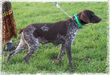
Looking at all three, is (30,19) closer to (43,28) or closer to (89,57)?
(43,28)

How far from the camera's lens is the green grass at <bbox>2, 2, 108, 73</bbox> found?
821 centimetres

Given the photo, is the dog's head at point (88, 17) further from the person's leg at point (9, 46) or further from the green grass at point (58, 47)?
the person's leg at point (9, 46)

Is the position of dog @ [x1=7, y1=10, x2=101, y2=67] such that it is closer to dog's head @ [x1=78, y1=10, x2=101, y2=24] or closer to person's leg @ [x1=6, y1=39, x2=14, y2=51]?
dog's head @ [x1=78, y1=10, x2=101, y2=24]

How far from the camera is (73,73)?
8211 millimetres

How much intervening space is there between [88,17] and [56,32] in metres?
0.68

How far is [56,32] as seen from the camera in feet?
27.2

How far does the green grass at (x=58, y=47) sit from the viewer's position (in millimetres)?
8211

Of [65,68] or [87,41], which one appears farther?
[87,41]

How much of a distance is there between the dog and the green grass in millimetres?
190

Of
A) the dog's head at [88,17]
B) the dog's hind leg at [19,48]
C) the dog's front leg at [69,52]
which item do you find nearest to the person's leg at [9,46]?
the dog's hind leg at [19,48]

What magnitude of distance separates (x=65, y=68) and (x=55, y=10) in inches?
63.5

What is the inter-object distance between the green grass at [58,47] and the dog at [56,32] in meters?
0.19

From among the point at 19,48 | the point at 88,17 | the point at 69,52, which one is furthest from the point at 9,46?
the point at 88,17

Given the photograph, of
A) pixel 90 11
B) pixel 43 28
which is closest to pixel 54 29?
pixel 43 28
